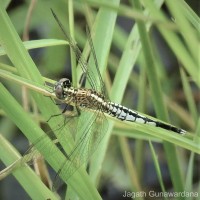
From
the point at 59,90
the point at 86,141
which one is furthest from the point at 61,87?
the point at 86,141

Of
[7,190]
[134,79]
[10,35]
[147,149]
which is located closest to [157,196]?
[147,149]

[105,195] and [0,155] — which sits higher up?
[0,155]

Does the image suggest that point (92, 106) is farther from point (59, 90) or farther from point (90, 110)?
point (59, 90)

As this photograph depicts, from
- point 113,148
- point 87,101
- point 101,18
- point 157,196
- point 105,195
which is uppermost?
point 101,18

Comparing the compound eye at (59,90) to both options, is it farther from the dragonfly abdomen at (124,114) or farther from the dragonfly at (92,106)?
the dragonfly abdomen at (124,114)

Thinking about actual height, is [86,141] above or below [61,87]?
below

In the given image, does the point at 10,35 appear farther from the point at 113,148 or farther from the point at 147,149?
the point at 147,149

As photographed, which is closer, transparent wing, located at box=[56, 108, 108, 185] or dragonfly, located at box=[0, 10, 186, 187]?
transparent wing, located at box=[56, 108, 108, 185]

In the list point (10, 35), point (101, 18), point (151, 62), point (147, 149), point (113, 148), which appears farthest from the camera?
point (147, 149)

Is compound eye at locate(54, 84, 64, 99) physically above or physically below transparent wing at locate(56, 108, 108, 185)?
above

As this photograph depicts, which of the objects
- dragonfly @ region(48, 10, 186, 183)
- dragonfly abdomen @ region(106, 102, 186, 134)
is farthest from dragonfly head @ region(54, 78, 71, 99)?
dragonfly abdomen @ region(106, 102, 186, 134)

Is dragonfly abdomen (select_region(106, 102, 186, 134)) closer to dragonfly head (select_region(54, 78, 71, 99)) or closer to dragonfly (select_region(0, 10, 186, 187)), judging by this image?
dragonfly (select_region(0, 10, 186, 187))
